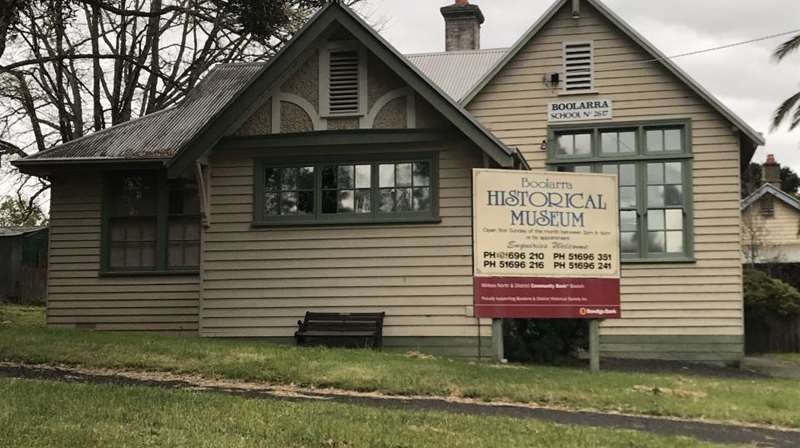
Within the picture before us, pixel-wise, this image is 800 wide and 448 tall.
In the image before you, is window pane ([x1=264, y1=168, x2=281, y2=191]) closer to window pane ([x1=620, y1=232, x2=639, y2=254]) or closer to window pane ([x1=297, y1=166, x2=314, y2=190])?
window pane ([x1=297, y1=166, x2=314, y2=190])

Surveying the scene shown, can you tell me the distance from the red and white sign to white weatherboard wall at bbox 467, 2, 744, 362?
3.62 m

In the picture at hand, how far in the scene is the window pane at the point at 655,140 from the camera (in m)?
15.4

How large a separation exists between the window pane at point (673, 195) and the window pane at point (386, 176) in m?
5.30

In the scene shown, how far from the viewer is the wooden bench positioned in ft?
44.8

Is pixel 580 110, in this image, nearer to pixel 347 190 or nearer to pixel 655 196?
pixel 655 196

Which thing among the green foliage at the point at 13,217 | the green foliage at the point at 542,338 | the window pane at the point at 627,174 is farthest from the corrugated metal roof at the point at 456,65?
the green foliage at the point at 13,217

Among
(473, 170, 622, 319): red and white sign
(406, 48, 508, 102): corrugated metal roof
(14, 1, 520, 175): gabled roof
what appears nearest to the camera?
(473, 170, 622, 319): red and white sign

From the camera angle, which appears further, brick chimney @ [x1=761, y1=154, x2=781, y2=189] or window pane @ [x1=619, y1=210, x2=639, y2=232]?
brick chimney @ [x1=761, y1=154, x2=781, y2=189]

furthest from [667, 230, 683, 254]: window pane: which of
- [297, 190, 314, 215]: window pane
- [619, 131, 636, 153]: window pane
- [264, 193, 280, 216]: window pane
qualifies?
[264, 193, 280, 216]: window pane

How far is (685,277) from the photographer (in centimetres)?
1505

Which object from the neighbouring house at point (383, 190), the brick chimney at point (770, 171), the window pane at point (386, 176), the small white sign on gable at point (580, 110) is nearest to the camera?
the neighbouring house at point (383, 190)

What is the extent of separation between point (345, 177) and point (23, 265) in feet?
85.7

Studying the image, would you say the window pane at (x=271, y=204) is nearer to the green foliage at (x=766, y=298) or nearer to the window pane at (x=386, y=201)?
the window pane at (x=386, y=201)

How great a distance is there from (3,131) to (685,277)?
24.4 m
